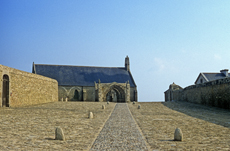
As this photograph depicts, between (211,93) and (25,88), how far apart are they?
66.7 feet

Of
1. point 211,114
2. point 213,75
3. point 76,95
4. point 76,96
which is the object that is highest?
point 213,75

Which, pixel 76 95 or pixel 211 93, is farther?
pixel 76 95

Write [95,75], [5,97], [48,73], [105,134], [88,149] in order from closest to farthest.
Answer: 1. [88,149]
2. [105,134]
3. [5,97]
4. [48,73]
5. [95,75]

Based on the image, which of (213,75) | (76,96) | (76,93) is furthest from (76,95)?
(213,75)

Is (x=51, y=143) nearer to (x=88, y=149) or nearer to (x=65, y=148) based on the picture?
(x=65, y=148)

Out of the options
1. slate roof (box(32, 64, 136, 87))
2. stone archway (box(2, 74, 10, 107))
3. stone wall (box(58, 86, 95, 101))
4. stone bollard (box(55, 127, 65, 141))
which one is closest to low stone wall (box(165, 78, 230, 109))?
slate roof (box(32, 64, 136, 87))

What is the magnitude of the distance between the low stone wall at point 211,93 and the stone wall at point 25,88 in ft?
65.6

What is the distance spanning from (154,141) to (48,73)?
4003cm

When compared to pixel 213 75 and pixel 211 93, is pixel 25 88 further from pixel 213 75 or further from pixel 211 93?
pixel 213 75

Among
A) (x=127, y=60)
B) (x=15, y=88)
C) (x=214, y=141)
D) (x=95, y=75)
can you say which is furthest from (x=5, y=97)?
(x=127, y=60)

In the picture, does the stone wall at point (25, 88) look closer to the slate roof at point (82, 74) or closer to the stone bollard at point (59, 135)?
the slate roof at point (82, 74)

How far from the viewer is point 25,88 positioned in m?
24.5

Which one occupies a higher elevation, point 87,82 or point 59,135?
point 87,82

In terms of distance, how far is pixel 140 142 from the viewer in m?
7.52
